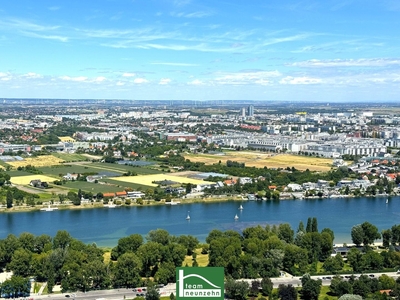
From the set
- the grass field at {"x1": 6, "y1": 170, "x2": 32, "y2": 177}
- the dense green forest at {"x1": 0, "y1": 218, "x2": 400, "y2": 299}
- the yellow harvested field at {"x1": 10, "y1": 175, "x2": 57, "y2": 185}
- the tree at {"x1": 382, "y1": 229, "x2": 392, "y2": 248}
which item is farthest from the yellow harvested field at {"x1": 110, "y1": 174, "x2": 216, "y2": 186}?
the tree at {"x1": 382, "y1": 229, "x2": 392, "y2": 248}

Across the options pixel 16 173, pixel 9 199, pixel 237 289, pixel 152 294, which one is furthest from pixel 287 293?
pixel 16 173

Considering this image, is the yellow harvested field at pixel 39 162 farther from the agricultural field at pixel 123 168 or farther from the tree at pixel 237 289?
the tree at pixel 237 289

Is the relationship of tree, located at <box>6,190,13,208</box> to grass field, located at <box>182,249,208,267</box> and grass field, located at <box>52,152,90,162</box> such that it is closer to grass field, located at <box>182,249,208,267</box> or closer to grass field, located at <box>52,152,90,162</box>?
grass field, located at <box>182,249,208,267</box>

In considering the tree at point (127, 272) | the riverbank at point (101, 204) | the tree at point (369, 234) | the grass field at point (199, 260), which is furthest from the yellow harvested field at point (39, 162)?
the tree at point (369, 234)

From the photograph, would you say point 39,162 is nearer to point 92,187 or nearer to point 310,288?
point 92,187

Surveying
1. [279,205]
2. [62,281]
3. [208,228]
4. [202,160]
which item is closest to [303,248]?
[208,228]
